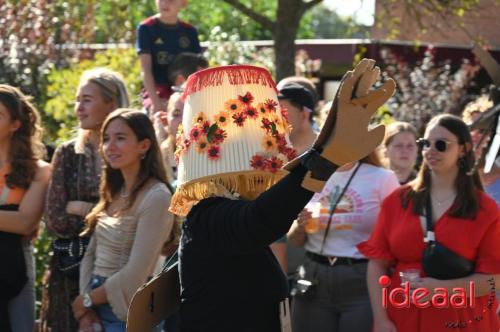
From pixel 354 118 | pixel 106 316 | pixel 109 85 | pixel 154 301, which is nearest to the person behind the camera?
pixel 354 118

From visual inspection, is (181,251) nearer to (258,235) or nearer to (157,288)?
(157,288)

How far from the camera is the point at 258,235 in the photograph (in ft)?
10.9

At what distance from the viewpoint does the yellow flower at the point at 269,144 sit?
372 centimetres

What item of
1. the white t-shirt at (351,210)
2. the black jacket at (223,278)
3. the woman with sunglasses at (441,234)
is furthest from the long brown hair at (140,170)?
the black jacket at (223,278)

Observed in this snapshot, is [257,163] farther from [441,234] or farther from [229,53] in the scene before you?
[229,53]

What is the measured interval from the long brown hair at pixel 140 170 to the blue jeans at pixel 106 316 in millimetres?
290

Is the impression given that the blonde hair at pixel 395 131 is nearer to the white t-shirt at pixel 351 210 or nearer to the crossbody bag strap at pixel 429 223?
the white t-shirt at pixel 351 210

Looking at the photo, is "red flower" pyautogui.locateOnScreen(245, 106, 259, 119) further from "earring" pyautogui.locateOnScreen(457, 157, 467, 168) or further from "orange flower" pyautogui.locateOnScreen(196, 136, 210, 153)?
"earring" pyautogui.locateOnScreen(457, 157, 467, 168)

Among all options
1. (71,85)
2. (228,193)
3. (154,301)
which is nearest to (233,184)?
(228,193)

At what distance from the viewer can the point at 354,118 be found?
10.1 ft

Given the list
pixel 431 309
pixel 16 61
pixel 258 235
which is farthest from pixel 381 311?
pixel 16 61

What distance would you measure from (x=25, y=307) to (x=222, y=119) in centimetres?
248

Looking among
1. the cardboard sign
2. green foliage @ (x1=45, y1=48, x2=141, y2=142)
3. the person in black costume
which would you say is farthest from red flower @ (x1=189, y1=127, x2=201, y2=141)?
green foliage @ (x1=45, y1=48, x2=141, y2=142)

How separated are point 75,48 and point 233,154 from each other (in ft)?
31.7
